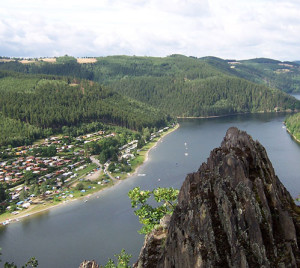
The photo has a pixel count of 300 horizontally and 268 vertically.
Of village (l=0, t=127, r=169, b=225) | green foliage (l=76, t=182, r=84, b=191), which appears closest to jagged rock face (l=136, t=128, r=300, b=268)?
village (l=0, t=127, r=169, b=225)

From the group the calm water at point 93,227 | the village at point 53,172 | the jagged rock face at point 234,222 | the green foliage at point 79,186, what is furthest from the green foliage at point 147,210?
the green foliage at point 79,186

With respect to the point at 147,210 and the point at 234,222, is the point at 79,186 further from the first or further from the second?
the point at 234,222

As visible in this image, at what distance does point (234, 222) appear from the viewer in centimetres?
2097

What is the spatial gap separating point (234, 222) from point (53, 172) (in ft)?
371

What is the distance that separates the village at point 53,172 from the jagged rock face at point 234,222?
86.7 metres

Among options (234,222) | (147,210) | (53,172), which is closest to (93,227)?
(53,172)

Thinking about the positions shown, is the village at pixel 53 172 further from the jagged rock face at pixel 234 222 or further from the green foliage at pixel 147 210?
the jagged rock face at pixel 234 222

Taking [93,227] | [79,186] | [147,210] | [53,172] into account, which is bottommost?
[93,227]

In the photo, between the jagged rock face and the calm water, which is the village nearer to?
the calm water

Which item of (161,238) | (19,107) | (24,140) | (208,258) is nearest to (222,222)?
(208,258)

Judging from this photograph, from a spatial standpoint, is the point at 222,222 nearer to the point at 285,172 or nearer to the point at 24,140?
the point at 285,172

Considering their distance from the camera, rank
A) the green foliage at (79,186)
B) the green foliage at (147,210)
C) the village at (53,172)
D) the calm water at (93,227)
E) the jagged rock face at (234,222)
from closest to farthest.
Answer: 1. the jagged rock face at (234,222)
2. the green foliage at (147,210)
3. the calm water at (93,227)
4. the village at (53,172)
5. the green foliage at (79,186)

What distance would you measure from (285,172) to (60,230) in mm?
82945

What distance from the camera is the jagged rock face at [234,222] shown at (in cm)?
1983
